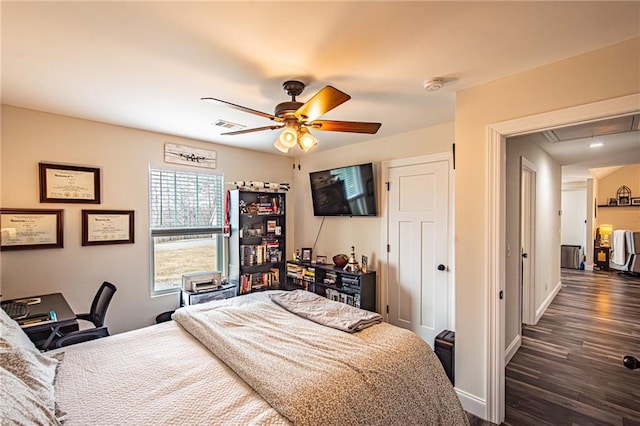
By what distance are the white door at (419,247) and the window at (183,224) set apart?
7.52ft

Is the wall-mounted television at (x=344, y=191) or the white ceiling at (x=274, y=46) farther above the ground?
the white ceiling at (x=274, y=46)

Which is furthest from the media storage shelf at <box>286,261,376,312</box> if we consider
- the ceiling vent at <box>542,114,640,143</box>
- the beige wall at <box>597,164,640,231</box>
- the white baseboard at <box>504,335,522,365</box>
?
the beige wall at <box>597,164,640,231</box>

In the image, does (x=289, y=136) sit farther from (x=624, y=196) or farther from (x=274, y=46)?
(x=624, y=196)

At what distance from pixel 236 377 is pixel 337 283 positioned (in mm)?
2289

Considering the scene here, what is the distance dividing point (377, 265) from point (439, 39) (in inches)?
104

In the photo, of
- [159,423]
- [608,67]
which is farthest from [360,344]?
[608,67]

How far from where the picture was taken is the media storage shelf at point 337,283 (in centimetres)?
346

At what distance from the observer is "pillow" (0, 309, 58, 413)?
1254 millimetres

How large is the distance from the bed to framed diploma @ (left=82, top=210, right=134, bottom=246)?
144cm

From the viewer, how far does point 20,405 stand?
3.36ft

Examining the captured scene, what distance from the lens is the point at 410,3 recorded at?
1.32 meters

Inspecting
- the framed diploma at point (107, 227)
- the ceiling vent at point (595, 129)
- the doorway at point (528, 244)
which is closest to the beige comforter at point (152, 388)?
the framed diploma at point (107, 227)

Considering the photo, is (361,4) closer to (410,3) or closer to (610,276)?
(410,3)

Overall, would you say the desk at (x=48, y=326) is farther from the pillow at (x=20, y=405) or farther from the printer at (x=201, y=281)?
the printer at (x=201, y=281)
